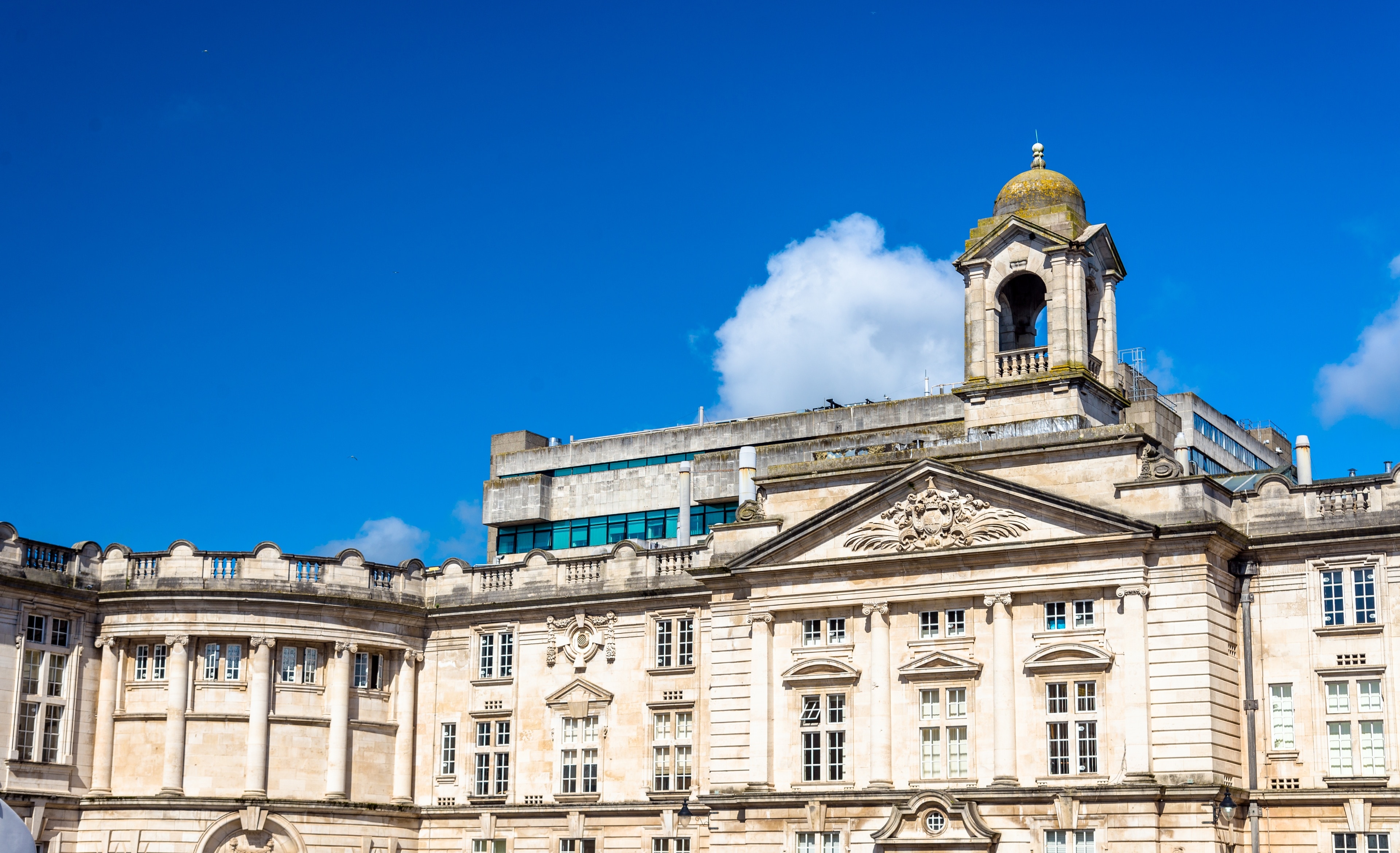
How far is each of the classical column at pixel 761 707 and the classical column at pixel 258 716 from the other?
15.4 m

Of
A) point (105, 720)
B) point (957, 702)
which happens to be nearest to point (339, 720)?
point (105, 720)

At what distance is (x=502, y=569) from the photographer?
62.3m

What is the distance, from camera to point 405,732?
61.5 m

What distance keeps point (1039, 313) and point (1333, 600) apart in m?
13.3

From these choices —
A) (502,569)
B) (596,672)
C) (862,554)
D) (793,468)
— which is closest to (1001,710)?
(862,554)

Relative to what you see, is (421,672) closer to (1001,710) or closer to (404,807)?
(404,807)

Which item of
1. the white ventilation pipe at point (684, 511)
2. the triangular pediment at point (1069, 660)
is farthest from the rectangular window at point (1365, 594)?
the white ventilation pipe at point (684, 511)

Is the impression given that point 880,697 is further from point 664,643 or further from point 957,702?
point 664,643

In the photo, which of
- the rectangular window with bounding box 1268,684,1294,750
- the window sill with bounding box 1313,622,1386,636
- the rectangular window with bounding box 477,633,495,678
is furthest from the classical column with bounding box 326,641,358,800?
the window sill with bounding box 1313,622,1386,636

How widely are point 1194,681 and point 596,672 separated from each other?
64.8 feet

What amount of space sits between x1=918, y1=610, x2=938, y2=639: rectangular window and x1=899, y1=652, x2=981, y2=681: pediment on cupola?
0.61 m

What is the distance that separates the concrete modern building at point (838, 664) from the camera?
49.0 m

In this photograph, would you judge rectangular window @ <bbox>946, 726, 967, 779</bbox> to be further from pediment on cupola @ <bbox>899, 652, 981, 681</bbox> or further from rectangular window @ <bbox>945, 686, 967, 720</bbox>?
pediment on cupola @ <bbox>899, 652, 981, 681</bbox>

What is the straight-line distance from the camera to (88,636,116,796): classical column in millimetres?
58250
